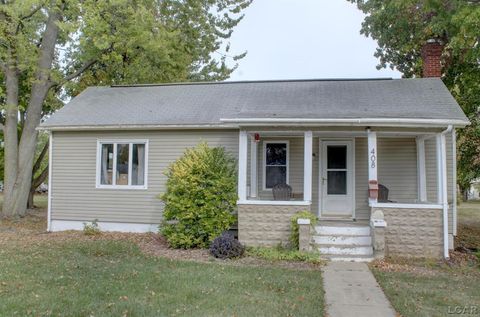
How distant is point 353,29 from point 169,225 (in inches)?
522

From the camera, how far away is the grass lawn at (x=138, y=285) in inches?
197

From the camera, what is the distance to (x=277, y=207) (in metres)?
8.80

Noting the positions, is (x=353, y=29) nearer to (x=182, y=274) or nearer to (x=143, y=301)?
(x=182, y=274)

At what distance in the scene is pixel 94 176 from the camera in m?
11.2

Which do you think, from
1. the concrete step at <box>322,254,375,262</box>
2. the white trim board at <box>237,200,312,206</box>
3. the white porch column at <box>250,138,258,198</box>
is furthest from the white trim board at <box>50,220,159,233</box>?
the concrete step at <box>322,254,375,262</box>

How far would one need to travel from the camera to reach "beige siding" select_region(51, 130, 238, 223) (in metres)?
10.7

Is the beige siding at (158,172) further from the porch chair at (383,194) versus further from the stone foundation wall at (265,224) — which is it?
the stone foundation wall at (265,224)

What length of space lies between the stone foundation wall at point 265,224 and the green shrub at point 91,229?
409 centimetres

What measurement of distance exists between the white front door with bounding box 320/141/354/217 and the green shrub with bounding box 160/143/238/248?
250 centimetres

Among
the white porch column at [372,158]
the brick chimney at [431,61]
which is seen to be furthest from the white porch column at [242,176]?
the brick chimney at [431,61]

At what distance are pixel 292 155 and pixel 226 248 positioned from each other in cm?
334

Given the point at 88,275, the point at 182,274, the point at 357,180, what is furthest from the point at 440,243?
the point at 88,275

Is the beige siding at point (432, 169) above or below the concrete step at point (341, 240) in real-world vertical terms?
above

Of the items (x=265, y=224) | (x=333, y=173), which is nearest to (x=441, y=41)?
(x=333, y=173)
